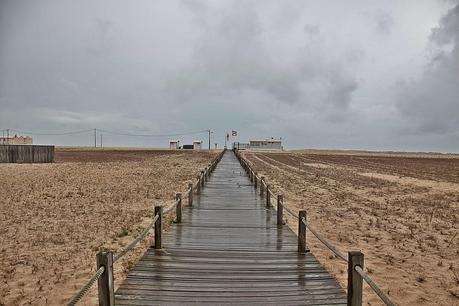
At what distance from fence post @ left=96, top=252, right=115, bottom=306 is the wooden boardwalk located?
67 centimetres

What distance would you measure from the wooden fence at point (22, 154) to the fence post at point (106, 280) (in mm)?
45214

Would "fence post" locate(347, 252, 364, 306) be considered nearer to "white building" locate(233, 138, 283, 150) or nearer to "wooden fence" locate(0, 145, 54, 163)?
"wooden fence" locate(0, 145, 54, 163)

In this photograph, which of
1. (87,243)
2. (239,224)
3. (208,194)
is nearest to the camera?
(87,243)

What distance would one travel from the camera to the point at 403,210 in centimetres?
1625

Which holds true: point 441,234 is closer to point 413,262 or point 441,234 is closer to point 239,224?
point 413,262

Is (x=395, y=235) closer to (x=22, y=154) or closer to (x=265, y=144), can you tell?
(x=22, y=154)

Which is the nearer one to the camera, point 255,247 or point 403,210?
point 255,247

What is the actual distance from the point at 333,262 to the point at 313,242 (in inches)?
67.1

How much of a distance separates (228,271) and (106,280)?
2.62m

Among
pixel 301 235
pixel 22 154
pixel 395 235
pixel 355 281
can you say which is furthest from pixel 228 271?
pixel 22 154

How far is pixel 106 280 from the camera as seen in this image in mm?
4754

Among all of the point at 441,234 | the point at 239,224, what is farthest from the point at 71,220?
the point at 441,234

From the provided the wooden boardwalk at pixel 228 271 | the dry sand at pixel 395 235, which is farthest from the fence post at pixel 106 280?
the dry sand at pixel 395 235

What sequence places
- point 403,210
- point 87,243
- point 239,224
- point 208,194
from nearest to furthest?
point 87,243
point 239,224
point 403,210
point 208,194
